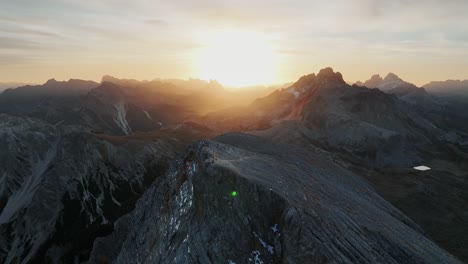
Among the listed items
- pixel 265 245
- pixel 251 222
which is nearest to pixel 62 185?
pixel 251 222

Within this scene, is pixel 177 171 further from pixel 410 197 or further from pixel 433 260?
pixel 410 197

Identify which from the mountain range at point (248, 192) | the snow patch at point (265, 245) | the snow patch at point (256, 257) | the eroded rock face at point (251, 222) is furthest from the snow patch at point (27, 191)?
the snow patch at point (256, 257)

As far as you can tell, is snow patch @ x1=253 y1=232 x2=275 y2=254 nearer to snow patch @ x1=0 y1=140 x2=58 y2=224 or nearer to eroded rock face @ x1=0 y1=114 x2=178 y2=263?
eroded rock face @ x1=0 y1=114 x2=178 y2=263

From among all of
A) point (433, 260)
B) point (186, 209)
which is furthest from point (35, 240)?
point (433, 260)

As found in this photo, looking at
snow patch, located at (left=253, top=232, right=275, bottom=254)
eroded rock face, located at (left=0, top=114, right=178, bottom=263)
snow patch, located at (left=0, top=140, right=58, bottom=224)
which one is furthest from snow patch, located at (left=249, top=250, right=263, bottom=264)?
snow patch, located at (left=0, top=140, right=58, bottom=224)

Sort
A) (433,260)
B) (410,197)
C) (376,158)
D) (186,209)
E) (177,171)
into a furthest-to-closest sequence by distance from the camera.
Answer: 1. (376,158)
2. (410,197)
3. (177,171)
4. (433,260)
5. (186,209)

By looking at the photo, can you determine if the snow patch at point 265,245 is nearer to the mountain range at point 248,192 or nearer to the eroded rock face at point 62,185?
the mountain range at point 248,192
